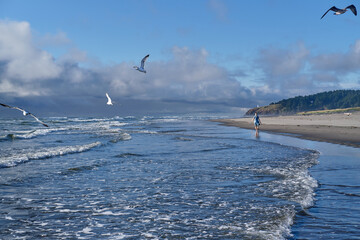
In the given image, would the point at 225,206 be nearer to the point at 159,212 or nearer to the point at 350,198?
the point at 159,212

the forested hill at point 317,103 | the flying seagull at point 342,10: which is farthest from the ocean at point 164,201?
the forested hill at point 317,103

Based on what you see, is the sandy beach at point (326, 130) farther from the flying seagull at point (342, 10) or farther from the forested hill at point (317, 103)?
the forested hill at point (317, 103)

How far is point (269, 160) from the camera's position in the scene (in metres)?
13.8

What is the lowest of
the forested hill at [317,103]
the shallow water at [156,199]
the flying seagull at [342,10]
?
the shallow water at [156,199]

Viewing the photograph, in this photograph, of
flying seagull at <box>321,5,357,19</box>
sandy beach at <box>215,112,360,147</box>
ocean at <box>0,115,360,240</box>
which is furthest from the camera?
sandy beach at <box>215,112,360,147</box>

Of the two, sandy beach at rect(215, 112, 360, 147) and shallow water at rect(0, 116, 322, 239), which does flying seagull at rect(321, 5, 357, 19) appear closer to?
shallow water at rect(0, 116, 322, 239)

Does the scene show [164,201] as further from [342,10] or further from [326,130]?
[326,130]

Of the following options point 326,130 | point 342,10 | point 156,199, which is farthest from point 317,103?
point 156,199

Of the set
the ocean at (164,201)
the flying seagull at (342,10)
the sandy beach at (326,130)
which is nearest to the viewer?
the ocean at (164,201)

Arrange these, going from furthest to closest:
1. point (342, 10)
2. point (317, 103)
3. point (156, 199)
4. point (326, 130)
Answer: point (317, 103)
point (326, 130)
point (342, 10)
point (156, 199)

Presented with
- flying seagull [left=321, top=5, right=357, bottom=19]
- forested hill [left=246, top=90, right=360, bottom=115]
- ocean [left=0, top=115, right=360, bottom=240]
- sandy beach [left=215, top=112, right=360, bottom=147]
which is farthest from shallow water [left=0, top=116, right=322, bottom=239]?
forested hill [left=246, top=90, right=360, bottom=115]

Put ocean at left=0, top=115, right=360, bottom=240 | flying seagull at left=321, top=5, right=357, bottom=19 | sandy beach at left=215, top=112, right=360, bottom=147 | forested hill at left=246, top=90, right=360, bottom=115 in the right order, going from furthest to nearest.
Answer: forested hill at left=246, top=90, right=360, bottom=115 < sandy beach at left=215, top=112, right=360, bottom=147 < flying seagull at left=321, top=5, right=357, bottom=19 < ocean at left=0, top=115, right=360, bottom=240

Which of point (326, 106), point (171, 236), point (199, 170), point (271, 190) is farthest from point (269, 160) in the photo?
point (326, 106)

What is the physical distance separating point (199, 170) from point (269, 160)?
4.02 m
